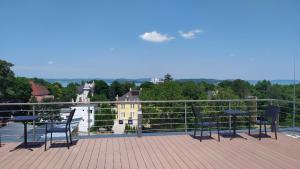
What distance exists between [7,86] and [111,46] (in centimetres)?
1563

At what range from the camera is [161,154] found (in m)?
5.59

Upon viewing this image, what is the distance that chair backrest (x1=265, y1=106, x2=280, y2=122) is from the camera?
6891mm

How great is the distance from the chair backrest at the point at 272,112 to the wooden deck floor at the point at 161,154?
520 mm

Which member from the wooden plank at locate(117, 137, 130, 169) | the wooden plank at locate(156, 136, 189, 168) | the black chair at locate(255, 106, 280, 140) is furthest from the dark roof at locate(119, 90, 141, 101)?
the wooden plank at locate(156, 136, 189, 168)

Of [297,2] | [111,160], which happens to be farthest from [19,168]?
[297,2]

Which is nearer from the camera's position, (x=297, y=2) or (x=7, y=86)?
(x=297, y=2)

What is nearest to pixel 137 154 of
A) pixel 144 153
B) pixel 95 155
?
pixel 144 153

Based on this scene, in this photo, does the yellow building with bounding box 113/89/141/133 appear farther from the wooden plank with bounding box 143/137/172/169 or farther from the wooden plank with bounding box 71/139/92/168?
the wooden plank with bounding box 71/139/92/168

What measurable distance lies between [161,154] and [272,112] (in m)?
3.05

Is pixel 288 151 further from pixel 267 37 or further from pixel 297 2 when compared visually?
pixel 267 37

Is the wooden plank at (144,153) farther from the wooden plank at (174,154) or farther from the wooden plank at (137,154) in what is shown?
the wooden plank at (174,154)

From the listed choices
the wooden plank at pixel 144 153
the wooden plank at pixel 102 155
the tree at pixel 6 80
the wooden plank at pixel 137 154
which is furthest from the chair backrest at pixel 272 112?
the tree at pixel 6 80

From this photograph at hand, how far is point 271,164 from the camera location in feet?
16.2

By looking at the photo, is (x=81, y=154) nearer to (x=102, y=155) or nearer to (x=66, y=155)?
(x=66, y=155)
